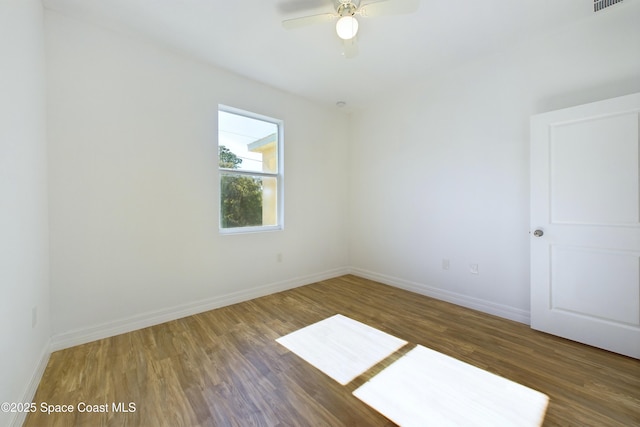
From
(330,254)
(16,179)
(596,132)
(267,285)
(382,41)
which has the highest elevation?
(382,41)

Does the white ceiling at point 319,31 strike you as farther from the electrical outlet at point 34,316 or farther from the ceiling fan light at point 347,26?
the electrical outlet at point 34,316

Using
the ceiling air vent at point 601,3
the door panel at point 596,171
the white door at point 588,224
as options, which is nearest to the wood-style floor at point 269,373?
the white door at point 588,224

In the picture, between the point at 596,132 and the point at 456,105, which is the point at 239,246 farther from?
the point at 596,132

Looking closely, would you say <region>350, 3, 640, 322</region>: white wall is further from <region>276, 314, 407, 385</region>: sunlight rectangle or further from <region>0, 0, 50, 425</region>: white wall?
<region>0, 0, 50, 425</region>: white wall

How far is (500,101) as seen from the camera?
111 inches

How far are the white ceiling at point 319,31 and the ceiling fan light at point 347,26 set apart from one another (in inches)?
11.6

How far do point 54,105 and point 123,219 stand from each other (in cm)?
105

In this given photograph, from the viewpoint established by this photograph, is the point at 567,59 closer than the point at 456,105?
Yes

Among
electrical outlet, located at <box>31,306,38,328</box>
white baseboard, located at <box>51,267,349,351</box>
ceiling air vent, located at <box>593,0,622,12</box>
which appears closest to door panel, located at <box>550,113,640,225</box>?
ceiling air vent, located at <box>593,0,622,12</box>

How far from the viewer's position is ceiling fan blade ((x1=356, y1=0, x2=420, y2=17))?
1804mm

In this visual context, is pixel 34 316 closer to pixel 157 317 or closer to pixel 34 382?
pixel 34 382

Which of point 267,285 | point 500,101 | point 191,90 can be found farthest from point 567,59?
point 267,285

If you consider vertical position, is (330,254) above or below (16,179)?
below

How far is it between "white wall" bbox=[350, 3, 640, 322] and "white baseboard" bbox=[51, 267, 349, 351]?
1636 mm
